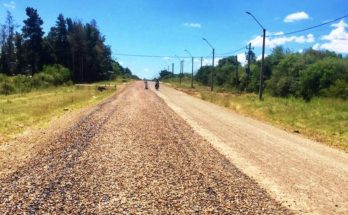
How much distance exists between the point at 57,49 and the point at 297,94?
206ft

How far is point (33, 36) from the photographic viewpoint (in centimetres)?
10281

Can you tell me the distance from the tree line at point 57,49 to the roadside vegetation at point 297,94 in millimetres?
33795

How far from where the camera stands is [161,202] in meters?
7.76

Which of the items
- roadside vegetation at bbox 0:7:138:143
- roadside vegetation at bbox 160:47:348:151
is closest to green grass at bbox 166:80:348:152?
roadside vegetation at bbox 160:47:348:151

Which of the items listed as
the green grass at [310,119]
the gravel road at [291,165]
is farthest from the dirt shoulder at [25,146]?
the green grass at [310,119]

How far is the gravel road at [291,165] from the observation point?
8.45m

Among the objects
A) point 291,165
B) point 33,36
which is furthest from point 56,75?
point 291,165

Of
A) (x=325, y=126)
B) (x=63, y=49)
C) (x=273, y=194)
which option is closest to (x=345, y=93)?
(x=325, y=126)

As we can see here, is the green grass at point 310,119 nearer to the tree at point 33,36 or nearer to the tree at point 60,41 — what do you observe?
the tree at point 33,36

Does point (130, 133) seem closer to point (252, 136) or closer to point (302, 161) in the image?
point (252, 136)

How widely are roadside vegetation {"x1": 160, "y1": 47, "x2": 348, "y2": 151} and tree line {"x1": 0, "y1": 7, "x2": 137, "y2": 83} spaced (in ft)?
111

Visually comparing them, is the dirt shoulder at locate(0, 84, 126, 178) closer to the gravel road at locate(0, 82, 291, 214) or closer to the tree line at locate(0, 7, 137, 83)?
the gravel road at locate(0, 82, 291, 214)

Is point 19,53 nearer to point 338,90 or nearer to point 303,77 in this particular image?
point 303,77

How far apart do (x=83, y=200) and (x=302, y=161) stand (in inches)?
270
